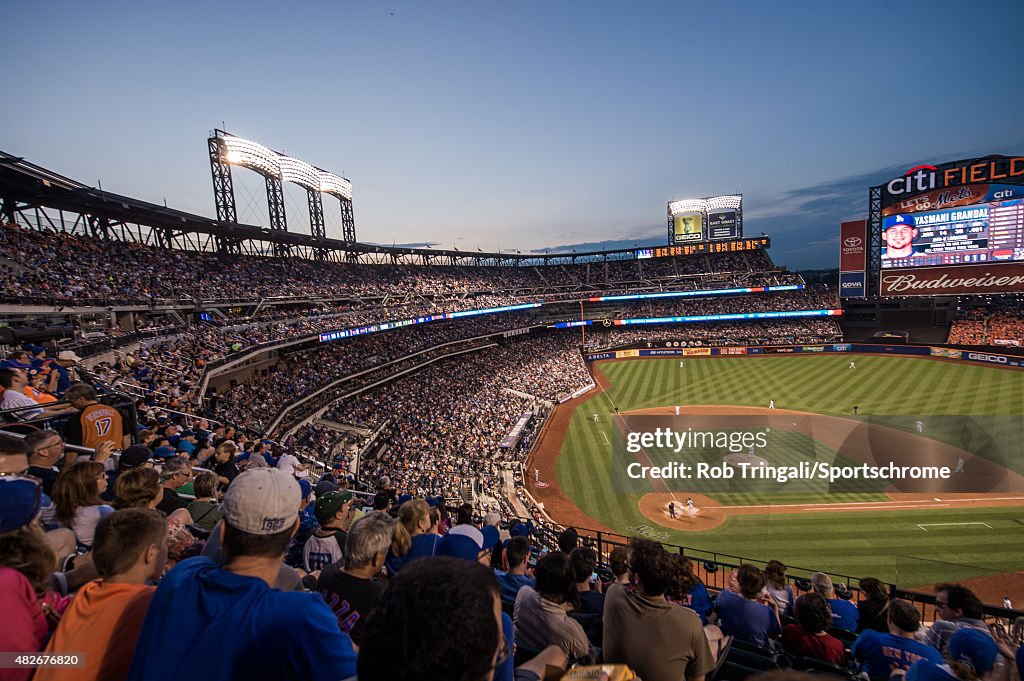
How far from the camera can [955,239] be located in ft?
134

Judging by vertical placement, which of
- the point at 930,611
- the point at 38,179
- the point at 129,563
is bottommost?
the point at 930,611

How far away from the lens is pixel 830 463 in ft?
78.9

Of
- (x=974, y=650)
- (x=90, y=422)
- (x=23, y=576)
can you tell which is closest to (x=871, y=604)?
(x=974, y=650)

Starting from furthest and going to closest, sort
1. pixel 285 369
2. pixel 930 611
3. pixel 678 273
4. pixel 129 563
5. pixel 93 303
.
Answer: pixel 678 273, pixel 285 369, pixel 93 303, pixel 930 611, pixel 129 563

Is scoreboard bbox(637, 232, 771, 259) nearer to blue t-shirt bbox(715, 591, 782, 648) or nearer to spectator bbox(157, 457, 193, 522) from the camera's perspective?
blue t-shirt bbox(715, 591, 782, 648)

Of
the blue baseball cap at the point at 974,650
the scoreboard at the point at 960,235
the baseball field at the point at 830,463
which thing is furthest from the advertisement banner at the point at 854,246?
the blue baseball cap at the point at 974,650

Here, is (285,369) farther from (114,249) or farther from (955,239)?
(955,239)

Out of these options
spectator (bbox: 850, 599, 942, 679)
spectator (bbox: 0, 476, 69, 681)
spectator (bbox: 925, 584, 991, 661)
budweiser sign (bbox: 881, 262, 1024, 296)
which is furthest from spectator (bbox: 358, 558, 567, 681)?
budweiser sign (bbox: 881, 262, 1024, 296)

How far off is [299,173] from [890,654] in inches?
1889

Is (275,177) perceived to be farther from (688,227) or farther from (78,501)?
(688,227)

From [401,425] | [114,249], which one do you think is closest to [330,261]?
[114,249]

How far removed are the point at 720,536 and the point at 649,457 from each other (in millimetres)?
8137

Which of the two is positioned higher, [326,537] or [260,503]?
[260,503]

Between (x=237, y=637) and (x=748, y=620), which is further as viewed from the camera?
(x=748, y=620)
